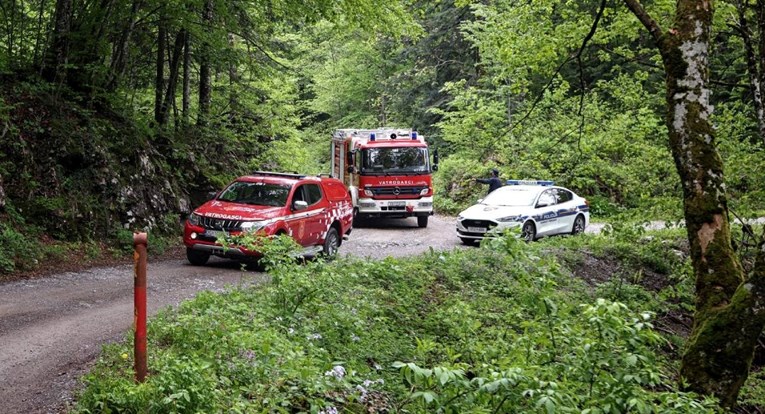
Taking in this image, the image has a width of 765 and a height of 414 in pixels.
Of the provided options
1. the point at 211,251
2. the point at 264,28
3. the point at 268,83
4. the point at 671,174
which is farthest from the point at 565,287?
the point at 264,28

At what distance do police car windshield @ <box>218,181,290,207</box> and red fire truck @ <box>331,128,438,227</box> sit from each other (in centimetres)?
827

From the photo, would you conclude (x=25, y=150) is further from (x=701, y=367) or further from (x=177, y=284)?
(x=701, y=367)

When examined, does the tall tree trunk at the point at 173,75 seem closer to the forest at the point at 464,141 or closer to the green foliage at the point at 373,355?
the forest at the point at 464,141

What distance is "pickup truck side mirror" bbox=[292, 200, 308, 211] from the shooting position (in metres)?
13.5

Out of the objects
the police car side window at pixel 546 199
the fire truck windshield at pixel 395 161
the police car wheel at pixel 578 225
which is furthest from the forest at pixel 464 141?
the fire truck windshield at pixel 395 161

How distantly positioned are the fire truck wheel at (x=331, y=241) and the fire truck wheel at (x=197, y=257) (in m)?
2.69

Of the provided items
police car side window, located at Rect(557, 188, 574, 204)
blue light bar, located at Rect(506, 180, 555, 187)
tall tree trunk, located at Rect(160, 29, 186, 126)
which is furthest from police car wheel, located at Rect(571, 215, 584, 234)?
tall tree trunk, located at Rect(160, 29, 186, 126)

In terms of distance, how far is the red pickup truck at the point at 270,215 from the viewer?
13164mm

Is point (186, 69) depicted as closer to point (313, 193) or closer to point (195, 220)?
point (313, 193)

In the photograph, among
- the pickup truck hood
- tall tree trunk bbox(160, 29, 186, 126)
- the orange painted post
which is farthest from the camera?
tall tree trunk bbox(160, 29, 186, 126)

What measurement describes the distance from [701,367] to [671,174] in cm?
758

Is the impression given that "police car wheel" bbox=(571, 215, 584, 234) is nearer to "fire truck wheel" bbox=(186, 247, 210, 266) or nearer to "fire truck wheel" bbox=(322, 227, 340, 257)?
"fire truck wheel" bbox=(322, 227, 340, 257)

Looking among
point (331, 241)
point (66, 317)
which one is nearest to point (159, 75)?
point (331, 241)

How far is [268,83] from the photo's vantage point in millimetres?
23375
